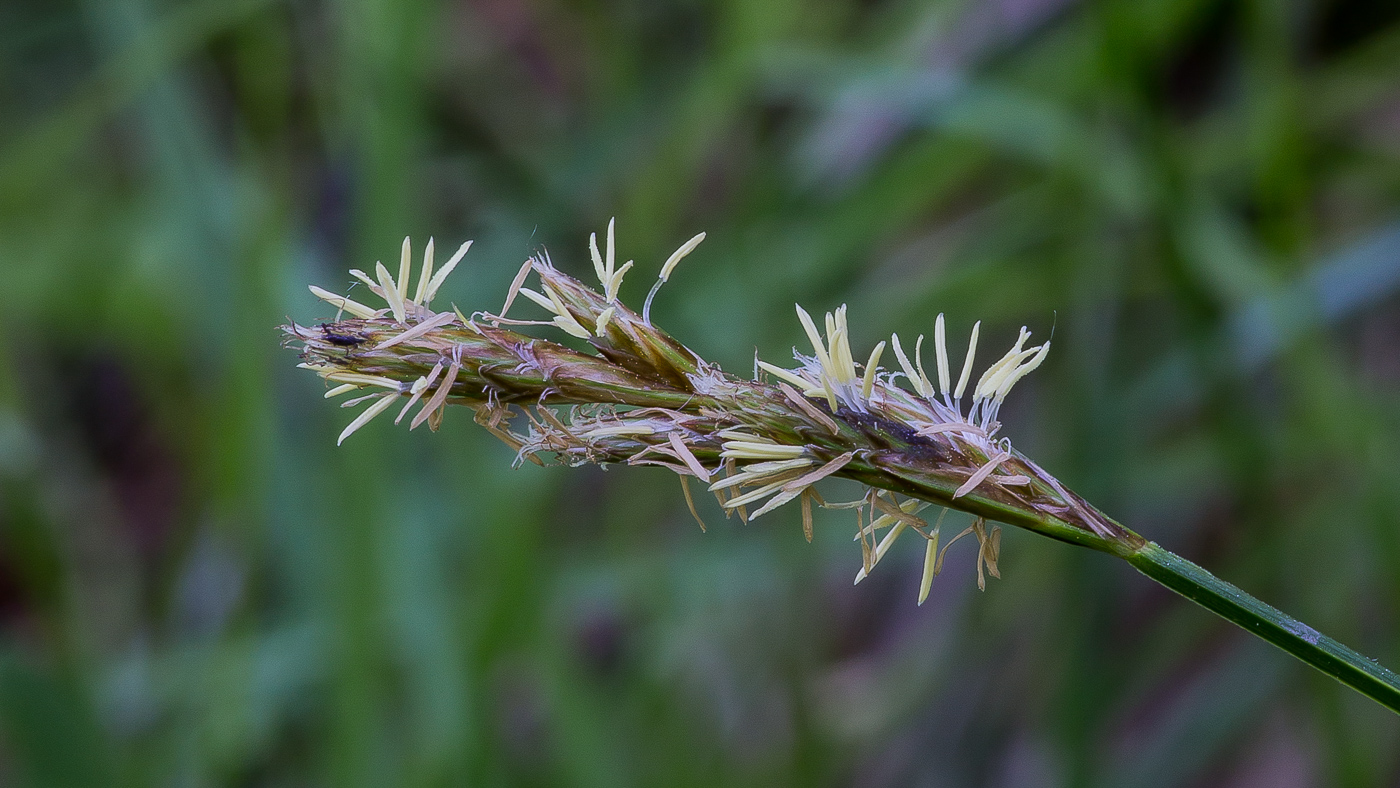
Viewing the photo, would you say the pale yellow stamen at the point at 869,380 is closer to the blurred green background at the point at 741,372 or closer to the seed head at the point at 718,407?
the seed head at the point at 718,407

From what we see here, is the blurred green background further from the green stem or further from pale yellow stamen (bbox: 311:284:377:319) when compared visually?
the green stem

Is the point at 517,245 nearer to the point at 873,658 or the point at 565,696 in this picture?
the point at 565,696

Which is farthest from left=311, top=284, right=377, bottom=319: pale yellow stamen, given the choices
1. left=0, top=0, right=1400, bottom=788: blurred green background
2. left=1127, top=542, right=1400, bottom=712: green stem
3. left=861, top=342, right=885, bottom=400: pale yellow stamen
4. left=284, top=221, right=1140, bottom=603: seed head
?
left=0, top=0, right=1400, bottom=788: blurred green background

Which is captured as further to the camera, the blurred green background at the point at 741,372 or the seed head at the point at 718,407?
the blurred green background at the point at 741,372

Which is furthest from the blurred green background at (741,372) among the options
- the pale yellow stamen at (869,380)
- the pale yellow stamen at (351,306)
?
the pale yellow stamen at (869,380)

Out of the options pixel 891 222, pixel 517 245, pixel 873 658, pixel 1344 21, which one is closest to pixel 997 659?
pixel 873 658

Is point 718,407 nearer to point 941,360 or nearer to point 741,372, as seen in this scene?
point 941,360

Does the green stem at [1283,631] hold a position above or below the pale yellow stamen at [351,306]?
below

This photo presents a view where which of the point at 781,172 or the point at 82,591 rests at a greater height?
the point at 781,172
